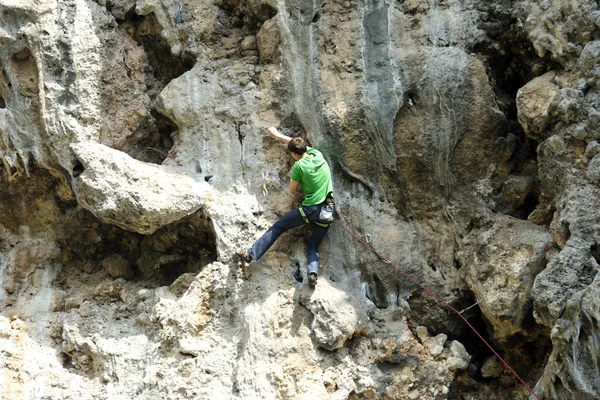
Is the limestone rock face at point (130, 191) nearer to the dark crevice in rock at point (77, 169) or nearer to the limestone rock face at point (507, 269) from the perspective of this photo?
the dark crevice in rock at point (77, 169)

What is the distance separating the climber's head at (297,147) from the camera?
6.91 m

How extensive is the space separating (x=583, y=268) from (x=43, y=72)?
17.2ft

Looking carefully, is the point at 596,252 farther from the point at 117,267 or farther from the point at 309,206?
the point at 117,267

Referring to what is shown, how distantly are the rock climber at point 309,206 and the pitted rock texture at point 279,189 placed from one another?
208 millimetres

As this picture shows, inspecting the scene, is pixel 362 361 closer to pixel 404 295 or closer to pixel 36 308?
pixel 404 295

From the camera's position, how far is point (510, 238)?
21.9 feet

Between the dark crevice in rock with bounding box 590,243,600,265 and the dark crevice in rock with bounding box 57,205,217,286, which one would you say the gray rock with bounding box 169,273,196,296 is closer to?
the dark crevice in rock with bounding box 57,205,217,286

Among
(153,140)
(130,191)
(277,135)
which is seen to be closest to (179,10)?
(153,140)

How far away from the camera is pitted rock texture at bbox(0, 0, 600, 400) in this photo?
656 cm

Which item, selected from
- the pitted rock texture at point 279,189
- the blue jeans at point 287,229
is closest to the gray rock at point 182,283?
the pitted rock texture at point 279,189

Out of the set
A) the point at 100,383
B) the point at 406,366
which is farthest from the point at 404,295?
the point at 100,383

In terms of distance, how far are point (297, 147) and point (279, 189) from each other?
0.54m

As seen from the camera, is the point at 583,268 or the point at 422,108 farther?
the point at 422,108

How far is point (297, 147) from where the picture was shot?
6.91 m
